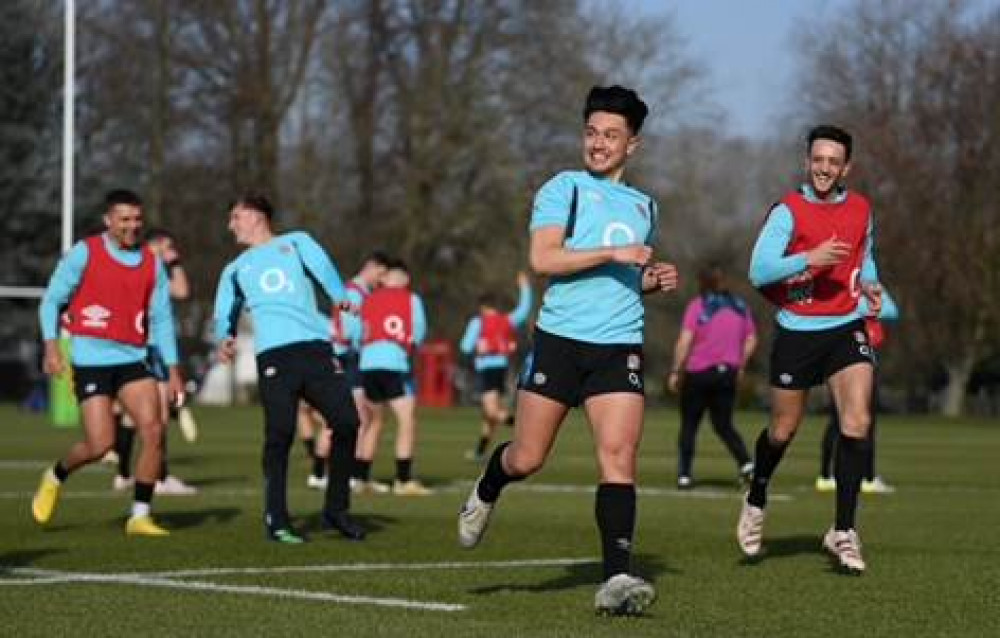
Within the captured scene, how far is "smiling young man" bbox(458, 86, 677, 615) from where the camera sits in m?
9.80

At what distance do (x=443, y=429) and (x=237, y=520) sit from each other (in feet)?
77.5

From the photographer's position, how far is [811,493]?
64.5 ft

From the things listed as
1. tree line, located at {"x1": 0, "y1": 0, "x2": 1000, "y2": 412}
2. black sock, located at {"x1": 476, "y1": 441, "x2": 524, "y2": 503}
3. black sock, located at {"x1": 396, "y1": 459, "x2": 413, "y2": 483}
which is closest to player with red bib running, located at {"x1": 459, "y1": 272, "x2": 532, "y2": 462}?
black sock, located at {"x1": 396, "y1": 459, "x2": 413, "y2": 483}

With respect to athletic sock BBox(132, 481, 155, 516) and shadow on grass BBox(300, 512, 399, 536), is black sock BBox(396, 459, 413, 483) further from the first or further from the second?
athletic sock BBox(132, 481, 155, 516)

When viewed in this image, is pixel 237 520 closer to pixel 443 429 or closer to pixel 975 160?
pixel 443 429

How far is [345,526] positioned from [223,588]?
351 cm

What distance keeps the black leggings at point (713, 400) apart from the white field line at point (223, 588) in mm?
10567

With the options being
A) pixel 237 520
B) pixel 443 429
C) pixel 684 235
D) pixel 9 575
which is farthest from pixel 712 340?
pixel 684 235

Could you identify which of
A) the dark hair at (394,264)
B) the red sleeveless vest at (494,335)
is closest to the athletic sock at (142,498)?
the dark hair at (394,264)

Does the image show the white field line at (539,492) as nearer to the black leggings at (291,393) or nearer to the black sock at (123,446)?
the black sock at (123,446)

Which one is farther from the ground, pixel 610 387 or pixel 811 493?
pixel 610 387

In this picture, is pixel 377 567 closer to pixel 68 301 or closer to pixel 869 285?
pixel 869 285

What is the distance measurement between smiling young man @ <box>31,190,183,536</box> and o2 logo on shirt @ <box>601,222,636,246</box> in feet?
16.6

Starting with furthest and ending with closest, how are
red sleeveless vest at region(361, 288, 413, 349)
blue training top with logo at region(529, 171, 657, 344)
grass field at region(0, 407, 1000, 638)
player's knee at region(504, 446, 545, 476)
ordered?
red sleeveless vest at region(361, 288, 413, 349), player's knee at region(504, 446, 545, 476), blue training top with logo at region(529, 171, 657, 344), grass field at region(0, 407, 1000, 638)
